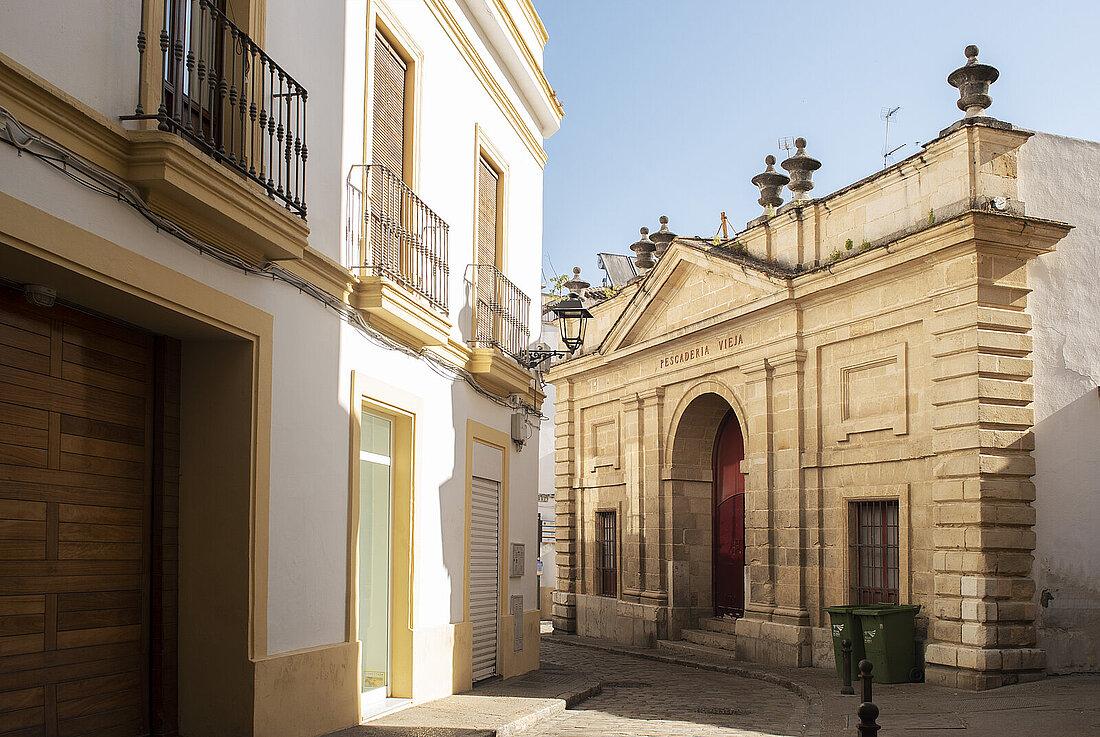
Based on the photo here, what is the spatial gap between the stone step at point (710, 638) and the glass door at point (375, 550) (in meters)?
8.80

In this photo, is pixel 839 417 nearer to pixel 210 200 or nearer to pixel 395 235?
pixel 395 235

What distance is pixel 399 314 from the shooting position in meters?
10.0

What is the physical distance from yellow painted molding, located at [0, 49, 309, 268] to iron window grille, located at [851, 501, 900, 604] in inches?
398

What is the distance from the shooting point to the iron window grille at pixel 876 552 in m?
15.3

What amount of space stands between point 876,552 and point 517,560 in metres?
4.91

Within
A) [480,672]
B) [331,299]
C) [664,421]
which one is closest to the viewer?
[331,299]

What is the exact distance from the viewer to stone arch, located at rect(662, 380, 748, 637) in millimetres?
20703

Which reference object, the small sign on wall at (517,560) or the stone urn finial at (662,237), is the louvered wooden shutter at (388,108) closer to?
the small sign on wall at (517,560)

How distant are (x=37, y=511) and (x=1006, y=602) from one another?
1080cm

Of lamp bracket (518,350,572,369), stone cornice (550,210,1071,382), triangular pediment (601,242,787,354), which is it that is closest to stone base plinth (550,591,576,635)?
triangular pediment (601,242,787,354)

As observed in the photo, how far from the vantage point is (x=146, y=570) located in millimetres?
7465

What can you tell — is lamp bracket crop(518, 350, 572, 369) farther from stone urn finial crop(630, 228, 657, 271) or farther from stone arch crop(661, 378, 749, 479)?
stone urn finial crop(630, 228, 657, 271)

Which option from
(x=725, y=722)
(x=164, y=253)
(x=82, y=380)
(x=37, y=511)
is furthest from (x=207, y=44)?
(x=725, y=722)

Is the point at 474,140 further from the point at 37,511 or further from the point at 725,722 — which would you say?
the point at 37,511
